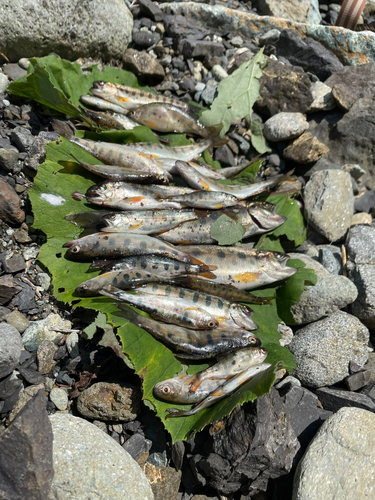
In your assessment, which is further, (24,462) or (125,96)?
(125,96)

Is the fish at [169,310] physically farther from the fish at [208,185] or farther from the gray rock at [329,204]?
the gray rock at [329,204]

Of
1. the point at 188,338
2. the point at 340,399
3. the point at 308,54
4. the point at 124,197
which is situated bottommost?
the point at 340,399

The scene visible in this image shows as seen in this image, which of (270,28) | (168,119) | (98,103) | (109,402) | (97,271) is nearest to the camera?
(109,402)

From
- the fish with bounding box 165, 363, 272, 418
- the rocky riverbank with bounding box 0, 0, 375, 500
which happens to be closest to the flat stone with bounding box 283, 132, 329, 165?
the rocky riverbank with bounding box 0, 0, 375, 500

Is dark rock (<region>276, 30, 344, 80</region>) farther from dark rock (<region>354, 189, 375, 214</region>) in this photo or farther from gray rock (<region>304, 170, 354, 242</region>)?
gray rock (<region>304, 170, 354, 242</region>)

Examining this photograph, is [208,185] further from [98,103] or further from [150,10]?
[150,10]

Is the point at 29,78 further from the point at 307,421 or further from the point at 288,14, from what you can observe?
the point at 288,14

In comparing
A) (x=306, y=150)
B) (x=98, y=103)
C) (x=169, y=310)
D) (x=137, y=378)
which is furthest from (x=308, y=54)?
(x=137, y=378)
